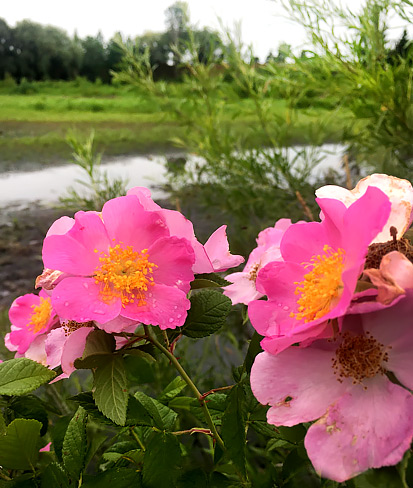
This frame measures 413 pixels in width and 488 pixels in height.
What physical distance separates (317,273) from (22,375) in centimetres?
16

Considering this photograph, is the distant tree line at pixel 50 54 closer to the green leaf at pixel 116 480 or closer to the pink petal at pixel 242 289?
the pink petal at pixel 242 289

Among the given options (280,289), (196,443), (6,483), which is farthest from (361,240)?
(196,443)

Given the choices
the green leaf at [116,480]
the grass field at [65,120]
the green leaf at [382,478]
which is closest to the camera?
the green leaf at [382,478]

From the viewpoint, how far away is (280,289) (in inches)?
8.9

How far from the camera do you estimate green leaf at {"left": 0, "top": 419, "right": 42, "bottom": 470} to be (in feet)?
0.89

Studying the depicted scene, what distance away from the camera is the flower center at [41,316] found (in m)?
0.30

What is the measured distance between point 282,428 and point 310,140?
718 mm

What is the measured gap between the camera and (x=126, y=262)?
0.26 meters

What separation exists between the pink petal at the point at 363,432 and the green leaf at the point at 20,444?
6.7 inches

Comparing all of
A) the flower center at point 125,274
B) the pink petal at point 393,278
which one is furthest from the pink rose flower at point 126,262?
the pink petal at point 393,278

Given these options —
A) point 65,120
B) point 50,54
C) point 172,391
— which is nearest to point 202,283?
point 172,391

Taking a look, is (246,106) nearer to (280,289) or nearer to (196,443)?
(196,443)

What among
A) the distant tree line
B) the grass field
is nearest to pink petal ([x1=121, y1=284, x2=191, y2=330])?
the grass field

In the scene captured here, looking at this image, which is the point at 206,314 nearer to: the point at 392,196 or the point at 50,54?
the point at 392,196
